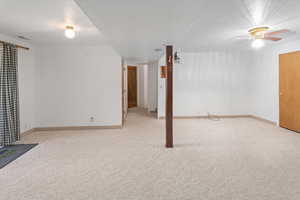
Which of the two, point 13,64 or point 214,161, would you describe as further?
point 13,64

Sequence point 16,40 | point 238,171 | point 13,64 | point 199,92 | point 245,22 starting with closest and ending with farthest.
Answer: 1. point 238,171
2. point 245,22
3. point 13,64
4. point 16,40
5. point 199,92

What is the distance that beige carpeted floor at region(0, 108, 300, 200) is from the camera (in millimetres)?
2246

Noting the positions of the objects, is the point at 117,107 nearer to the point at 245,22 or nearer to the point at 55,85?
the point at 55,85

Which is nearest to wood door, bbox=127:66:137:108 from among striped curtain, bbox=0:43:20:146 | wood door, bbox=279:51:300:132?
striped curtain, bbox=0:43:20:146

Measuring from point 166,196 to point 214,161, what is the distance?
1283mm

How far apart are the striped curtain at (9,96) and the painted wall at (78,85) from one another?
37.8 inches

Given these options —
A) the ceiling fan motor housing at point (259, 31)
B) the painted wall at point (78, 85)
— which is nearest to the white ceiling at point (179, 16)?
the ceiling fan motor housing at point (259, 31)

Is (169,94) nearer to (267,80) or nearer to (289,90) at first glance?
(289,90)

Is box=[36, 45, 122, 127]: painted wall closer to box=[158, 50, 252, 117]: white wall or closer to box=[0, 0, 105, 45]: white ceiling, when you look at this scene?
box=[0, 0, 105, 45]: white ceiling

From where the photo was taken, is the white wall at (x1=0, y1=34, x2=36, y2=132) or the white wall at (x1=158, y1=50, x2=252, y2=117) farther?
the white wall at (x1=158, y1=50, x2=252, y2=117)

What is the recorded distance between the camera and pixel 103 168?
2.90m

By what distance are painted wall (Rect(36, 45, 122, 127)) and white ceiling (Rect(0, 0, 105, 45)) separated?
84cm

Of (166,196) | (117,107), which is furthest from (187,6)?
(117,107)

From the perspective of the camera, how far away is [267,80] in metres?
5.86
